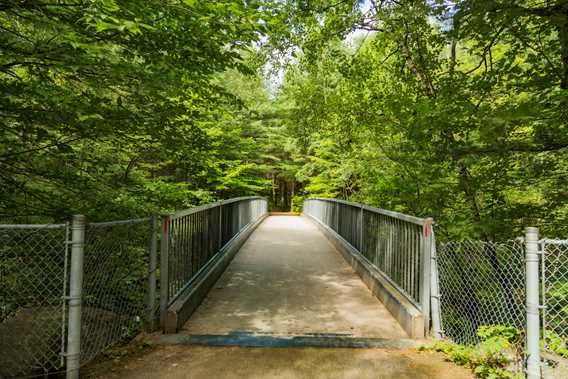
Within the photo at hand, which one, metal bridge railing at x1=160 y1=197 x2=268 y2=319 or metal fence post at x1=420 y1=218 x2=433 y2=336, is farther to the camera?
metal bridge railing at x1=160 y1=197 x2=268 y2=319

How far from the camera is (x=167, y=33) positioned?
4.33 meters

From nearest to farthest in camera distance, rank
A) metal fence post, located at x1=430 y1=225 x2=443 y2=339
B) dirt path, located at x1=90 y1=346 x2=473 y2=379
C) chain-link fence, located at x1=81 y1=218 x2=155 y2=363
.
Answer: dirt path, located at x1=90 y1=346 x2=473 y2=379, chain-link fence, located at x1=81 y1=218 x2=155 y2=363, metal fence post, located at x1=430 y1=225 x2=443 y2=339

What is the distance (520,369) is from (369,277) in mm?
3215

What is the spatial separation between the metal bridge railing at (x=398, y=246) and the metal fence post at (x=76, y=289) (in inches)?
Answer: 132

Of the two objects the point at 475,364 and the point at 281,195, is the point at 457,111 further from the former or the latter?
the point at 281,195

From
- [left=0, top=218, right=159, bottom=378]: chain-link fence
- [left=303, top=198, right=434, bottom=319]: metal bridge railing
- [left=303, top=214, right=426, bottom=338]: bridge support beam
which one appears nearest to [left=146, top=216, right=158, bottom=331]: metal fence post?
[left=0, top=218, right=159, bottom=378]: chain-link fence

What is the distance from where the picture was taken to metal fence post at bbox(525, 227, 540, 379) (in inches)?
110

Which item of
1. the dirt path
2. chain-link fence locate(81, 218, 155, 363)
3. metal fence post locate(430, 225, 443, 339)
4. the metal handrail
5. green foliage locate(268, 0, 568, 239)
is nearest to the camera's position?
the dirt path

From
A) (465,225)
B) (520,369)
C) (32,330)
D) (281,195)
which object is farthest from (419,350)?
(281,195)

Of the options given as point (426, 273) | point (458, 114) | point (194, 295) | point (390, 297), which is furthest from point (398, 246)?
point (194, 295)

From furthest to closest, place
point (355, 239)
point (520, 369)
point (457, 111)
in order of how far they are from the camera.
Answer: point (355, 239), point (457, 111), point (520, 369)

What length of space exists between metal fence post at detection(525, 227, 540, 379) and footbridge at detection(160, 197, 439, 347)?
1.14 metres

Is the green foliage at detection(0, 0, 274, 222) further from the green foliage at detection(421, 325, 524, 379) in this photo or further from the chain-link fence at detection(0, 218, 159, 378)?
the green foliage at detection(421, 325, 524, 379)

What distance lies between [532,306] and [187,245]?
3912mm
